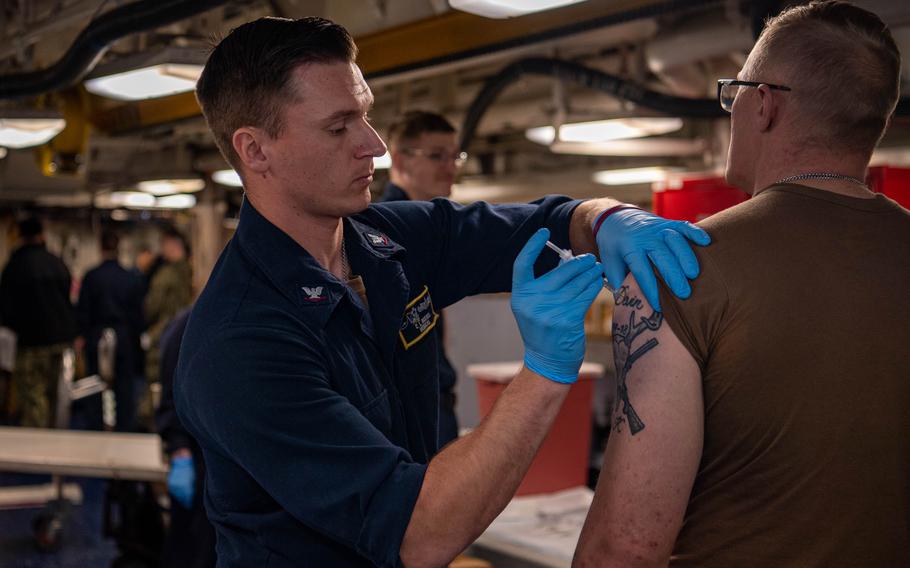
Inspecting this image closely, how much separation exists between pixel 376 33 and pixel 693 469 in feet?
10.4

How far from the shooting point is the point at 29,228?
23.0 ft

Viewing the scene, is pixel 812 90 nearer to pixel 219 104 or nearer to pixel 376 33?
pixel 219 104

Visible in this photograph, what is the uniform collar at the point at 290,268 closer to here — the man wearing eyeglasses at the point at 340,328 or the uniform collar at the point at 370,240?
the man wearing eyeglasses at the point at 340,328

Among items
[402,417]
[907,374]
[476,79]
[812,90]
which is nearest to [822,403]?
[907,374]

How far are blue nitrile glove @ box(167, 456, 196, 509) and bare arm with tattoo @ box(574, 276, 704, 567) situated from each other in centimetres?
224

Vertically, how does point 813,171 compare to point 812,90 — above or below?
below

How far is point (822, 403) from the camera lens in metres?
1.34

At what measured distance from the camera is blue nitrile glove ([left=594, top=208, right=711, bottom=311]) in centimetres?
137

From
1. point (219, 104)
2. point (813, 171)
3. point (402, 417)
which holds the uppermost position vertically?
point (219, 104)

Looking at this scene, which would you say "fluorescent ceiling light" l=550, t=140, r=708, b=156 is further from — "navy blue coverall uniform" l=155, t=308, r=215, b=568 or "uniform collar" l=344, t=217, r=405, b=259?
"uniform collar" l=344, t=217, r=405, b=259

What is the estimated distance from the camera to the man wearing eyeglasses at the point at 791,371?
1338mm

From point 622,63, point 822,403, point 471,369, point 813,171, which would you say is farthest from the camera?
point 622,63

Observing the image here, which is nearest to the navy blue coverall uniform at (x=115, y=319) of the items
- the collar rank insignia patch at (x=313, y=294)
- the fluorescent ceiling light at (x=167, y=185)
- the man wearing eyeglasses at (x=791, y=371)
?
the fluorescent ceiling light at (x=167, y=185)

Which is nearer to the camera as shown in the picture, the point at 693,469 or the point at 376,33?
the point at 693,469
